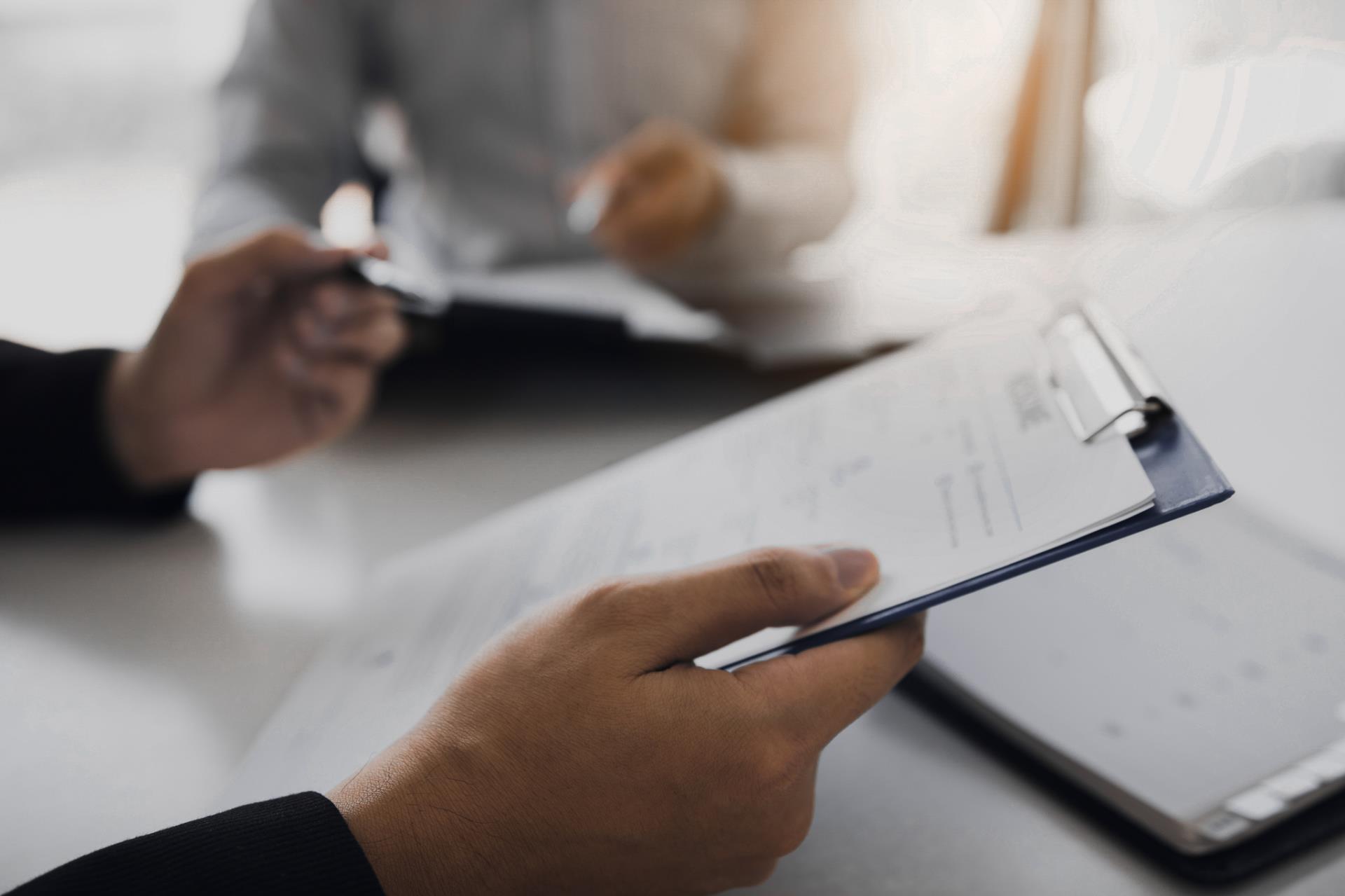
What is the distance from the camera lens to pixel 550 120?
3.74 feet

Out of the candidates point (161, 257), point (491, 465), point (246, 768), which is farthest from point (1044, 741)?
point (161, 257)

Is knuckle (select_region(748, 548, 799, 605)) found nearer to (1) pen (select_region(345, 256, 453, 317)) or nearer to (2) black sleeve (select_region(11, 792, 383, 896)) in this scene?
(2) black sleeve (select_region(11, 792, 383, 896))

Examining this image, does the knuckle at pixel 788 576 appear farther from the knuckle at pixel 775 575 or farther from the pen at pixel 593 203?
the pen at pixel 593 203

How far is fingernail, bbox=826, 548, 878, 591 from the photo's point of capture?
271 mm

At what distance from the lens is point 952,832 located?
0.29m

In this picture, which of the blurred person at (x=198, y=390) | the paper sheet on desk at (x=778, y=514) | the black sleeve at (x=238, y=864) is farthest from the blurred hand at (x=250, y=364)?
the black sleeve at (x=238, y=864)

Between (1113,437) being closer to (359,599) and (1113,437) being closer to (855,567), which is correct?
(855,567)

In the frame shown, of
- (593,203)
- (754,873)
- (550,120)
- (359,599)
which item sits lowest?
(754,873)

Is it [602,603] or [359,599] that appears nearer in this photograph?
[602,603]

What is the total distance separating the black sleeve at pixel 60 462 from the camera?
1.76 ft

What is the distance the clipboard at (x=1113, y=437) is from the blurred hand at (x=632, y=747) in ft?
0.06

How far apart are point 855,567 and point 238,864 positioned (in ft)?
0.67

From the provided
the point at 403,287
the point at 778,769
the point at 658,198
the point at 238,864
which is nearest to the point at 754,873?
the point at 778,769

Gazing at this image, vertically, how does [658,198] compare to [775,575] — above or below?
above
